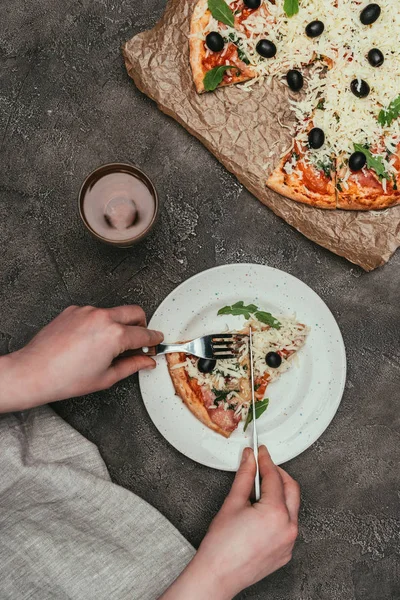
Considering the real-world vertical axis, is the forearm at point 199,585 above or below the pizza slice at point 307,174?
below

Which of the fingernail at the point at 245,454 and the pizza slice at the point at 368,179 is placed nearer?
the fingernail at the point at 245,454

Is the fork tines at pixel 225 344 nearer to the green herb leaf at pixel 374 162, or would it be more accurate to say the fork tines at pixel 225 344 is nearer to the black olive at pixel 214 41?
the green herb leaf at pixel 374 162

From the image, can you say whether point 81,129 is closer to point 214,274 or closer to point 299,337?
point 214,274

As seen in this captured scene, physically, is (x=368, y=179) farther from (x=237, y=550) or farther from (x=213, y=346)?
(x=237, y=550)

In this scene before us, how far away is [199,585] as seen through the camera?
6.50ft

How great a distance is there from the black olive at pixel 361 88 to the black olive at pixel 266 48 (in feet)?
1.16

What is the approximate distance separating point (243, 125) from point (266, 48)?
0.31 meters

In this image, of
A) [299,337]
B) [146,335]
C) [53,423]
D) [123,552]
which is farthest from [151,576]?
[299,337]

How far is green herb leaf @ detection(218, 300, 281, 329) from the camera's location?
8.08 ft

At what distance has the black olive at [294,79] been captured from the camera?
248cm

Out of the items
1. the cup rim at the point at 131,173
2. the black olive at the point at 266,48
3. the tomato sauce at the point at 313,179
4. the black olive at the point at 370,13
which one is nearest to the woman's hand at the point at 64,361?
the cup rim at the point at 131,173

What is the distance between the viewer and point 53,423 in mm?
2471

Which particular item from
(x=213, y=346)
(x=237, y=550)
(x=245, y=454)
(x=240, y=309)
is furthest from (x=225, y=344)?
(x=237, y=550)

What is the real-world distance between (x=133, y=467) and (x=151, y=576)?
1.38 feet
